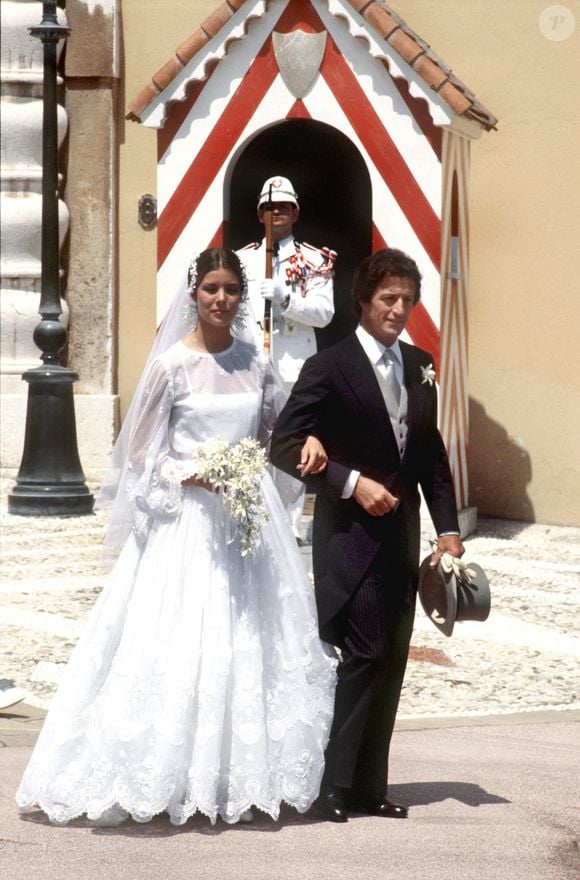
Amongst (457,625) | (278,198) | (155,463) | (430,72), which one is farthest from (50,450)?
(155,463)

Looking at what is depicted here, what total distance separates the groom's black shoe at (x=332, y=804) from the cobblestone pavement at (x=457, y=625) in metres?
1.46

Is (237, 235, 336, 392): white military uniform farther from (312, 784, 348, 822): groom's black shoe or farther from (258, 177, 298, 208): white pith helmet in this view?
(312, 784, 348, 822): groom's black shoe

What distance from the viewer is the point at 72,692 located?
553 cm

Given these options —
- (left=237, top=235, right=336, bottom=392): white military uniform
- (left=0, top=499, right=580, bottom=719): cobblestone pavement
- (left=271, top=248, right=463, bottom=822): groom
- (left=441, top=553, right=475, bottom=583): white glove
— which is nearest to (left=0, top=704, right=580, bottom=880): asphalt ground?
(left=271, top=248, right=463, bottom=822): groom

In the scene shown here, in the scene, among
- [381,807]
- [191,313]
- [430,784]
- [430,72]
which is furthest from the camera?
[430,72]

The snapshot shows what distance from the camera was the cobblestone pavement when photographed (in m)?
7.31

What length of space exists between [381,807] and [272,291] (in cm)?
480

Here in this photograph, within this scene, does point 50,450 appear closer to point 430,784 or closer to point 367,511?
point 430,784

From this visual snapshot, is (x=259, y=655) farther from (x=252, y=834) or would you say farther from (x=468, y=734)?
(x=468, y=734)

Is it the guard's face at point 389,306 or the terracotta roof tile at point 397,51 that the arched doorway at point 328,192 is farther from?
the guard's face at point 389,306

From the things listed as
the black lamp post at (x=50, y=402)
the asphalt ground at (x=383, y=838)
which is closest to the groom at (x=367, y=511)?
the asphalt ground at (x=383, y=838)

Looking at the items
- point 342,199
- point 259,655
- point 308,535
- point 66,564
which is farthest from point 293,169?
point 259,655

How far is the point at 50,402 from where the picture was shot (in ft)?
39.1

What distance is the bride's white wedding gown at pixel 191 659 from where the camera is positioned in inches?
211
